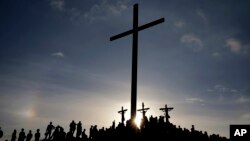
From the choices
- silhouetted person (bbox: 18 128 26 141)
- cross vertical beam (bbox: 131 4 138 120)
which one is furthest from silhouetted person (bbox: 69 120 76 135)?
cross vertical beam (bbox: 131 4 138 120)

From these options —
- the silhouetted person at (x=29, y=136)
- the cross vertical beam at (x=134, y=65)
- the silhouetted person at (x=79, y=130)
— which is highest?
the cross vertical beam at (x=134, y=65)

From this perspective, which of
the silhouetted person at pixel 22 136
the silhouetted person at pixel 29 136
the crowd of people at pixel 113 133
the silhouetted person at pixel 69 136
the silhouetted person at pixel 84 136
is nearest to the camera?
the crowd of people at pixel 113 133

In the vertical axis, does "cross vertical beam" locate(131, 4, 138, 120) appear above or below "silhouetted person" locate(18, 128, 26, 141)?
above

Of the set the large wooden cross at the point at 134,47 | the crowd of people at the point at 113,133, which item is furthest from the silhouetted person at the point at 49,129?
the large wooden cross at the point at 134,47

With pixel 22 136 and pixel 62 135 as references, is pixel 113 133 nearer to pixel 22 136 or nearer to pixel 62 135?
pixel 62 135

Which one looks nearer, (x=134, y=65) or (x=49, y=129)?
(x=134, y=65)

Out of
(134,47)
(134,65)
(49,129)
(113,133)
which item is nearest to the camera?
(134,65)

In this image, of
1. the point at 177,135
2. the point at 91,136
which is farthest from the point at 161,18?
the point at 91,136

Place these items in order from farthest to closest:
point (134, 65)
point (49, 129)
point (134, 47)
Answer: point (49, 129), point (134, 47), point (134, 65)

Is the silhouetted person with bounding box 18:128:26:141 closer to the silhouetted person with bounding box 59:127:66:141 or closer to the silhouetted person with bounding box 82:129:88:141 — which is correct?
the silhouetted person with bounding box 59:127:66:141

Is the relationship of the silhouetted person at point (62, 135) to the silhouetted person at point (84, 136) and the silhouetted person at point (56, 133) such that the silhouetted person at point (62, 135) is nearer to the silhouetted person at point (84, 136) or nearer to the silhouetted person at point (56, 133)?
the silhouetted person at point (56, 133)

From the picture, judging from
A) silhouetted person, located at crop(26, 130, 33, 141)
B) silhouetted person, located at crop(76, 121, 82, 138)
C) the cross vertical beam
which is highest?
the cross vertical beam

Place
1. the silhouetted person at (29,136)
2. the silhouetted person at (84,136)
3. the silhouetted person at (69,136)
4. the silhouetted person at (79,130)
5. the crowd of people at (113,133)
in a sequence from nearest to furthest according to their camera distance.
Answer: the crowd of people at (113,133), the silhouetted person at (69,136), the silhouetted person at (84,136), the silhouetted person at (79,130), the silhouetted person at (29,136)

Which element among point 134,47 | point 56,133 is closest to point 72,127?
point 56,133
